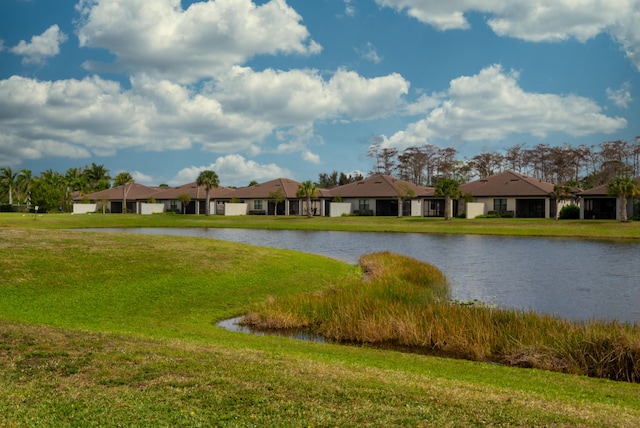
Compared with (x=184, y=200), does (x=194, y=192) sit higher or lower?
higher

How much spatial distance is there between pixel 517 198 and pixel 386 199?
17.5 m

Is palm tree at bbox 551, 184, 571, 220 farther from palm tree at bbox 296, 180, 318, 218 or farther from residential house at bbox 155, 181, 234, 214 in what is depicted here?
residential house at bbox 155, 181, 234, 214

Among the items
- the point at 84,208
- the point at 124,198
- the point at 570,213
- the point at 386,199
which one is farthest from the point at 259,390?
the point at 84,208

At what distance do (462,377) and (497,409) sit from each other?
Answer: 319 centimetres

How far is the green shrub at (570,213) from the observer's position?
2689 inches

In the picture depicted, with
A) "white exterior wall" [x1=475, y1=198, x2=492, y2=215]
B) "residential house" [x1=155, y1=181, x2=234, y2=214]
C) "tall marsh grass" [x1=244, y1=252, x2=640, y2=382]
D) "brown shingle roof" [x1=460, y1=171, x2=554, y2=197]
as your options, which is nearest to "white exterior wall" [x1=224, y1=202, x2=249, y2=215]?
"residential house" [x1=155, y1=181, x2=234, y2=214]

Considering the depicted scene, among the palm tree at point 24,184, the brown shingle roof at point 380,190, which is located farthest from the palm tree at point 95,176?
the brown shingle roof at point 380,190

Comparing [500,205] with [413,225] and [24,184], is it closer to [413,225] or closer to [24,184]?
[413,225]

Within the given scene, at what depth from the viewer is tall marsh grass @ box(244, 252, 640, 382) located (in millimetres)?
12633

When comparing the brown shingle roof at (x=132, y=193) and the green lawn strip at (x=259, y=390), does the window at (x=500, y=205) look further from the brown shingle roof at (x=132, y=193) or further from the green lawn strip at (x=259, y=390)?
the green lawn strip at (x=259, y=390)

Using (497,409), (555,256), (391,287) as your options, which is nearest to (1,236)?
(391,287)

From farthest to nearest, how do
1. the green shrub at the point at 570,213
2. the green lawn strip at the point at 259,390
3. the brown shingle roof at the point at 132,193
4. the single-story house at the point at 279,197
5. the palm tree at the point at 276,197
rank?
1. the brown shingle roof at the point at 132,193
2. the single-story house at the point at 279,197
3. the palm tree at the point at 276,197
4. the green shrub at the point at 570,213
5. the green lawn strip at the point at 259,390

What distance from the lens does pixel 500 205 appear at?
74.3 m

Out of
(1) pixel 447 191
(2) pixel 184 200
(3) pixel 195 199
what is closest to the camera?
(1) pixel 447 191
